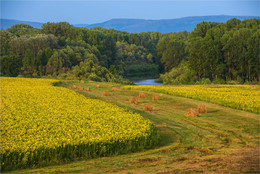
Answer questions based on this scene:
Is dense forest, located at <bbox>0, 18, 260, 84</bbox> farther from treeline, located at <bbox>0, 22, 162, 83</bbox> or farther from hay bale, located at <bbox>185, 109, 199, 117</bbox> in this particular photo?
hay bale, located at <bbox>185, 109, 199, 117</bbox>

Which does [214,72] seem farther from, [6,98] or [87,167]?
[87,167]

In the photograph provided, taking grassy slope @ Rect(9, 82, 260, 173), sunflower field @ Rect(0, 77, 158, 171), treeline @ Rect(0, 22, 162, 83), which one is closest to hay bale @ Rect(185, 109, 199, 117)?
grassy slope @ Rect(9, 82, 260, 173)

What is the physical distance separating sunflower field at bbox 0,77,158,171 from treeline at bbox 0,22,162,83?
42.7 metres

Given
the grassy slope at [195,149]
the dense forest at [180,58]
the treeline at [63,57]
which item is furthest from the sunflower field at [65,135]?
the treeline at [63,57]

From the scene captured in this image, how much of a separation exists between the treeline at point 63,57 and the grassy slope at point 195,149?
40.4 meters

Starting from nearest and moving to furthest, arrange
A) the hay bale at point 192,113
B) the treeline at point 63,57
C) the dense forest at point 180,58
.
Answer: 1. the hay bale at point 192,113
2. the dense forest at point 180,58
3. the treeline at point 63,57

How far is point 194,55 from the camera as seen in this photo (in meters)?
73.7

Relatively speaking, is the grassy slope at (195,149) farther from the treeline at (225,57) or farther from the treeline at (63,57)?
the treeline at (63,57)

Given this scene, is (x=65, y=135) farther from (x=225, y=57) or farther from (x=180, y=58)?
(x=180, y=58)

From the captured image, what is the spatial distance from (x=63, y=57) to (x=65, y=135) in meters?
66.0

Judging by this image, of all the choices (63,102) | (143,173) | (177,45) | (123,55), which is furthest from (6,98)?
(123,55)

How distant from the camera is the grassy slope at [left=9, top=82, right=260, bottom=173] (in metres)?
10.8

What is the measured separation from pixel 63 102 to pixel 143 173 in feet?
46.9

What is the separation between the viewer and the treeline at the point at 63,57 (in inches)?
2689
